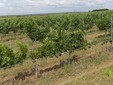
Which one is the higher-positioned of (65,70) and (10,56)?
(10,56)

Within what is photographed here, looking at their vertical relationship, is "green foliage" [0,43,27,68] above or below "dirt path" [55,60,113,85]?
above

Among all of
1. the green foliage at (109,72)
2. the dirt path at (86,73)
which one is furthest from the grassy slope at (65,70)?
the green foliage at (109,72)

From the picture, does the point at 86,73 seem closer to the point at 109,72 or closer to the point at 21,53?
the point at 109,72

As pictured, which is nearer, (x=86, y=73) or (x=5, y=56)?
(x=5, y=56)

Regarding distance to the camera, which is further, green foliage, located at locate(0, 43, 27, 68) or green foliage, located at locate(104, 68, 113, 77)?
green foliage, located at locate(104, 68, 113, 77)

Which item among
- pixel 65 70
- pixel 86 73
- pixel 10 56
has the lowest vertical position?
pixel 86 73

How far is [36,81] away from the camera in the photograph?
1432 cm

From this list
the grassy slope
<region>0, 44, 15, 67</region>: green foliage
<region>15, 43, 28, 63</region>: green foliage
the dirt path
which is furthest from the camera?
<region>15, 43, 28, 63</region>: green foliage

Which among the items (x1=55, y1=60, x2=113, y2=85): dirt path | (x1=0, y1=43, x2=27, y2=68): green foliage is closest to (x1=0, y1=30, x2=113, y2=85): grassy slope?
(x1=55, y1=60, x2=113, y2=85): dirt path

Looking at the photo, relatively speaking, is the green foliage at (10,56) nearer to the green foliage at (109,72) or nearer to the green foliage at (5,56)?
the green foliage at (5,56)

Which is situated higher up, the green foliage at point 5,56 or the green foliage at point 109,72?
the green foliage at point 5,56

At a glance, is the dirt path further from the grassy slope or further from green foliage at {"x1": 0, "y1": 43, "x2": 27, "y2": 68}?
green foliage at {"x1": 0, "y1": 43, "x2": 27, "y2": 68}

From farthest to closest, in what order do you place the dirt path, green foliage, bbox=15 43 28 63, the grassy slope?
green foliage, bbox=15 43 28 63 < the grassy slope < the dirt path

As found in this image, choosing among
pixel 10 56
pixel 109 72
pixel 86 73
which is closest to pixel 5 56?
pixel 10 56
